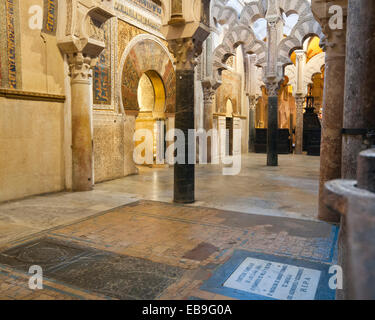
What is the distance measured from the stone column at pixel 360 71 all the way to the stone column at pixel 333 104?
1128mm

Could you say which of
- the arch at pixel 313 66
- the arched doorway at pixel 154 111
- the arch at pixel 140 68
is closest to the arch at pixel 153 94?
the arched doorway at pixel 154 111

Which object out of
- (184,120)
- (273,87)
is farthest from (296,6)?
(184,120)

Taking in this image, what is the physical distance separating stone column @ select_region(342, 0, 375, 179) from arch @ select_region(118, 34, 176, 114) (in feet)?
19.8

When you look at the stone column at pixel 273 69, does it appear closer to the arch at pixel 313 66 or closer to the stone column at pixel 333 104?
the stone column at pixel 333 104

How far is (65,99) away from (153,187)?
2.49m

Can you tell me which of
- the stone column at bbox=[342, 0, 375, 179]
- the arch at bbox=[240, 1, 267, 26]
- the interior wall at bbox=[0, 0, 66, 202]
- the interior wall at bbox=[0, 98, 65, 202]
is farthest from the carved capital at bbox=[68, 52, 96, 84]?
the arch at bbox=[240, 1, 267, 26]

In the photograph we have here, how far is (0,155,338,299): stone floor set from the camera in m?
2.73

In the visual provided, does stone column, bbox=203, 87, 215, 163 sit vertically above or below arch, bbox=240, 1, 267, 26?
below

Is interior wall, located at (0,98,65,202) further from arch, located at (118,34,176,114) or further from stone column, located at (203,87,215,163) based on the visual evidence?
stone column, located at (203,87,215,163)

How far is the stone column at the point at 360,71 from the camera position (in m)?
3.22

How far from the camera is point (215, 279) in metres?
2.85

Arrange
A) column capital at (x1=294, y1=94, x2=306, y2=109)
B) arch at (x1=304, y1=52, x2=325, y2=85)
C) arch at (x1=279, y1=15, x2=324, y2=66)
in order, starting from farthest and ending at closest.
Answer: column capital at (x1=294, y1=94, x2=306, y2=109), arch at (x1=304, y1=52, x2=325, y2=85), arch at (x1=279, y1=15, x2=324, y2=66)
